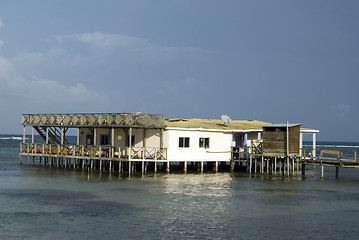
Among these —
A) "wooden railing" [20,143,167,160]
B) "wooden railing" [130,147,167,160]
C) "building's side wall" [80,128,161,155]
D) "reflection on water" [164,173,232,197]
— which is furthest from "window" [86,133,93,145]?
"reflection on water" [164,173,232,197]

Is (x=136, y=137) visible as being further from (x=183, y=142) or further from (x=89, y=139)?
(x=89, y=139)

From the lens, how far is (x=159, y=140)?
42.8 m

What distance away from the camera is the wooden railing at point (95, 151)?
41750mm

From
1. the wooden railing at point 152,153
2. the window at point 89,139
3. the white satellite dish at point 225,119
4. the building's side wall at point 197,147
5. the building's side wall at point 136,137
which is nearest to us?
the wooden railing at point 152,153

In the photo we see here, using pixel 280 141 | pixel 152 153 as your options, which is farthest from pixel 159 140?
pixel 280 141

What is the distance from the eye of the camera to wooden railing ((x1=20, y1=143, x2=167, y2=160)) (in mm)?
41750

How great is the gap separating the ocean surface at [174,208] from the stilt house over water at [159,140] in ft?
13.1

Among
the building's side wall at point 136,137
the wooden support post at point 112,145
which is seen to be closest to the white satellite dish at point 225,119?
the building's side wall at point 136,137

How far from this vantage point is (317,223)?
2169 cm

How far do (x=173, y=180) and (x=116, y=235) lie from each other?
62.0ft

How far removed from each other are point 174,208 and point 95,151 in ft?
68.4

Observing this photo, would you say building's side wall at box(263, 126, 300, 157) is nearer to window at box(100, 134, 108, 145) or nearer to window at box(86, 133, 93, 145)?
window at box(100, 134, 108, 145)

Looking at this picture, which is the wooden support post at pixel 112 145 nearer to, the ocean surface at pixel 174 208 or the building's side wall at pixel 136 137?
the building's side wall at pixel 136 137

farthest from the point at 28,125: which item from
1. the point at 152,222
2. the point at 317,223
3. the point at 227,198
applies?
the point at 317,223
